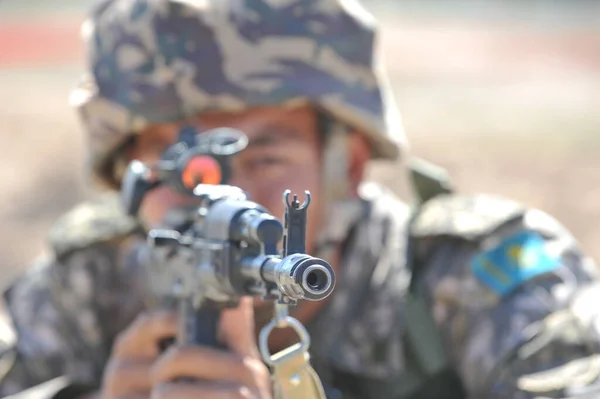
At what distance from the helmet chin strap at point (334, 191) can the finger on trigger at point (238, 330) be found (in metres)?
0.58

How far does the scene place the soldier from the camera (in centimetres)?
226

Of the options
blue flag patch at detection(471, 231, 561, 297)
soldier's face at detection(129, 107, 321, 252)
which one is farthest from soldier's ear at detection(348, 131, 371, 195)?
blue flag patch at detection(471, 231, 561, 297)

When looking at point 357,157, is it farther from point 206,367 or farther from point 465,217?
point 206,367

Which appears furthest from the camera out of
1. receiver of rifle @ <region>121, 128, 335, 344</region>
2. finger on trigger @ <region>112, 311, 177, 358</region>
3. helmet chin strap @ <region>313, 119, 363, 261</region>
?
helmet chin strap @ <region>313, 119, 363, 261</region>

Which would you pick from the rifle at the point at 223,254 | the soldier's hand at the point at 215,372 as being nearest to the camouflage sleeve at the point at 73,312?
the rifle at the point at 223,254

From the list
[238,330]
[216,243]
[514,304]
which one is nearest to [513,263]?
[514,304]

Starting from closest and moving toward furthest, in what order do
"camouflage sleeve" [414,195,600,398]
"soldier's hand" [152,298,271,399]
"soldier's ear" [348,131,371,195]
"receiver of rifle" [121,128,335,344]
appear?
"receiver of rifle" [121,128,335,344] < "soldier's hand" [152,298,271,399] < "camouflage sleeve" [414,195,600,398] < "soldier's ear" [348,131,371,195]

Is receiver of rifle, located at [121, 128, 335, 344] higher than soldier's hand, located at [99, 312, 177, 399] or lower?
higher

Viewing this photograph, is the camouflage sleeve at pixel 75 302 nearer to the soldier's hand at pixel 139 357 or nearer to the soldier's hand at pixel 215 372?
the soldier's hand at pixel 139 357

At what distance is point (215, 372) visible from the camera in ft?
5.91

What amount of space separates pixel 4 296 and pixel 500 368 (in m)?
1.29

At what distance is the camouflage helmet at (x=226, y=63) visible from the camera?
7.74 feet

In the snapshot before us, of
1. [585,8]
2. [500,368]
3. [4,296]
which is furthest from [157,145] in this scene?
[585,8]

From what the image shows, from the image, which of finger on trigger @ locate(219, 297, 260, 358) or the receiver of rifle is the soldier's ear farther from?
finger on trigger @ locate(219, 297, 260, 358)
